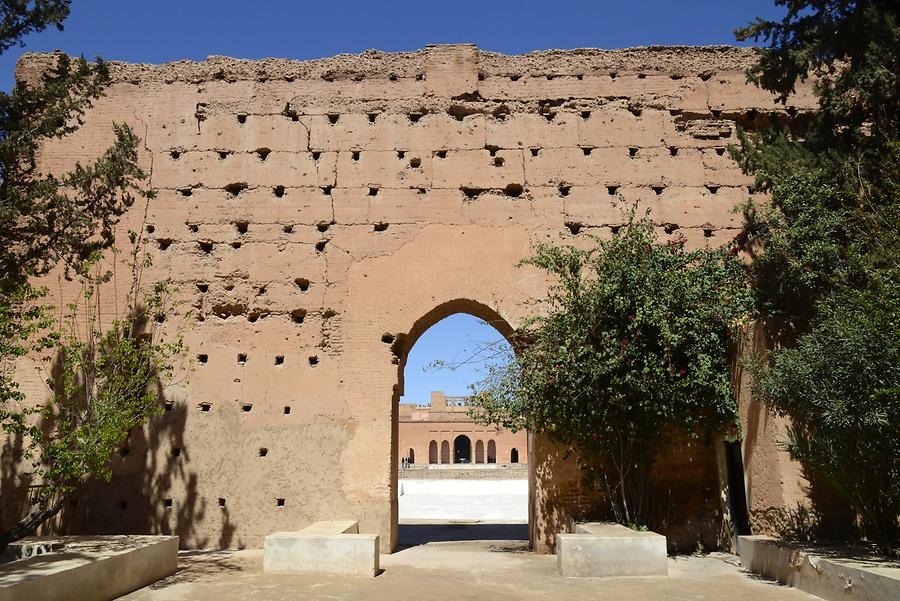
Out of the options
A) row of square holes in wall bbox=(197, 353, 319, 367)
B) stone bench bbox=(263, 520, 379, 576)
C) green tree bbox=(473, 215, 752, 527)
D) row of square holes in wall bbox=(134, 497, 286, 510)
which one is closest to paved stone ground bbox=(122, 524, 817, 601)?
stone bench bbox=(263, 520, 379, 576)

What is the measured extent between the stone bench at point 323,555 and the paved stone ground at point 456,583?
5.4 inches

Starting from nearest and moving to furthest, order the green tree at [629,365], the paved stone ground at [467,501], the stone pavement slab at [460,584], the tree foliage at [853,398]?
the tree foliage at [853,398], the stone pavement slab at [460,584], the green tree at [629,365], the paved stone ground at [467,501]

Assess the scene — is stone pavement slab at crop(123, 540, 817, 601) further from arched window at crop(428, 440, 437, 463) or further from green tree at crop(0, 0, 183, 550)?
arched window at crop(428, 440, 437, 463)

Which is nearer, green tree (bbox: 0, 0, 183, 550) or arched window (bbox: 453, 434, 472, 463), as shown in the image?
green tree (bbox: 0, 0, 183, 550)

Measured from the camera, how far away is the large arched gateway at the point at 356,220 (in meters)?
10.5

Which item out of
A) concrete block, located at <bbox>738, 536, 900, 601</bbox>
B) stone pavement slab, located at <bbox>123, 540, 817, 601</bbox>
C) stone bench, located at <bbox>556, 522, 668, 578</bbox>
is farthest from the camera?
stone bench, located at <bbox>556, 522, 668, 578</bbox>

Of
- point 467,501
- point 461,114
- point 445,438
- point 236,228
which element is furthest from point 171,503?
point 445,438

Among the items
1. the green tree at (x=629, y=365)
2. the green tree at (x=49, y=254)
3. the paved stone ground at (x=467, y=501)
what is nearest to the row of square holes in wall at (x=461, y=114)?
the green tree at (x=629, y=365)

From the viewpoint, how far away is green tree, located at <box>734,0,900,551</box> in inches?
261

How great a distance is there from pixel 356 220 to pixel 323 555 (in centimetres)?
558

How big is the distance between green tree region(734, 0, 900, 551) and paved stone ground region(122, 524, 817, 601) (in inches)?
60.5

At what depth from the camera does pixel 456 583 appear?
7.64 metres

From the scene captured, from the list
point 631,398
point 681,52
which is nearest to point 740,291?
point 631,398

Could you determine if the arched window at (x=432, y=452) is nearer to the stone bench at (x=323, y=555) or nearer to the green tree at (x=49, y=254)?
the green tree at (x=49, y=254)
